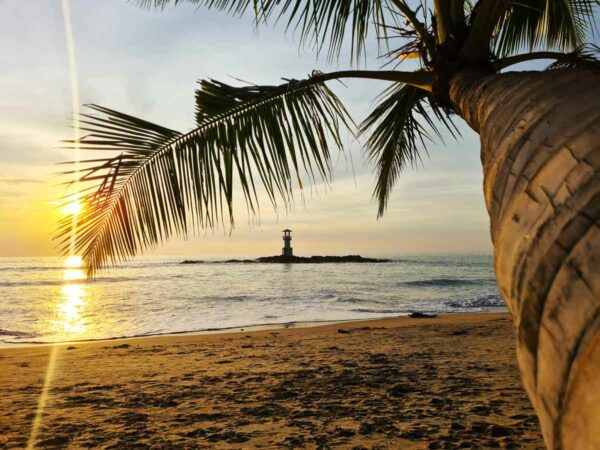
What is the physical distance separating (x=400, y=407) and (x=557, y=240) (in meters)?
3.27

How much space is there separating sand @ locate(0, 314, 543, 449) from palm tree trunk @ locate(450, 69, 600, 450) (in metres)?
2.39

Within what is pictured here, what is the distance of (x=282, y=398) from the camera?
156 inches

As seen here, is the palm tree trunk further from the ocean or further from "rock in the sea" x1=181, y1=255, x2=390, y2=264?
"rock in the sea" x1=181, y1=255, x2=390, y2=264

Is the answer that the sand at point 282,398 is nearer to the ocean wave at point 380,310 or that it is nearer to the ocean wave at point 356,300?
the ocean wave at point 380,310

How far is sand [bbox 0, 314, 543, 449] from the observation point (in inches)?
122

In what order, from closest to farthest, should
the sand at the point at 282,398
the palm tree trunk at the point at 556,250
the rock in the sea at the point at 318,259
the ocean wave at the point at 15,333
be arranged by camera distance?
the palm tree trunk at the point at 556,250 → the sand at the point at 282,398 → the ocean wave at the point at 15,333 → the rock in the sea at the point at 318,259

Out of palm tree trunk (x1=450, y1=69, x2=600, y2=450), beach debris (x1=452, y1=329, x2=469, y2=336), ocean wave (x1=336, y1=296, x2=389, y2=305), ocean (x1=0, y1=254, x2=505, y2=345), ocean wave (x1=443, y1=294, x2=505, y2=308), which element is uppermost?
palm tree trunk (x1=450, y1=69, x2=600, y2=450)

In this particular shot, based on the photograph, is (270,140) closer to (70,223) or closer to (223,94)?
(223,94)

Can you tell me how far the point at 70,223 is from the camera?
303 centimetres

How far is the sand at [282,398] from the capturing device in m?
3.09

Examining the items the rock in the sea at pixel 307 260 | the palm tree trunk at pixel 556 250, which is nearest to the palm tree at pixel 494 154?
the palm tree trunk at pixel 556 250

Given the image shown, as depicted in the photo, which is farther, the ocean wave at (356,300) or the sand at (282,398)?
the ocean wave at (356,300)

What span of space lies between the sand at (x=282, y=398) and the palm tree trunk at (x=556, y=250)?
239 centimetres

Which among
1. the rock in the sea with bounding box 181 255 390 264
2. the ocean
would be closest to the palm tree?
the ocean
